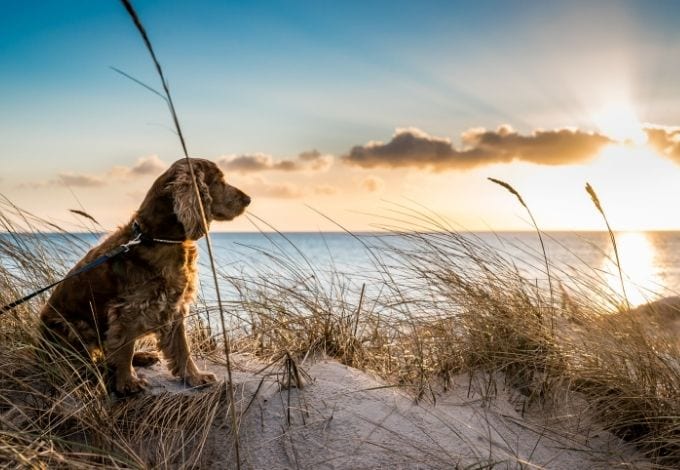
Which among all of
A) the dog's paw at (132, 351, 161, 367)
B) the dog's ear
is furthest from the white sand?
the dog's ear

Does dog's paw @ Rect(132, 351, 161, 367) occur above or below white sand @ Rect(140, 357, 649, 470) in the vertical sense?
below

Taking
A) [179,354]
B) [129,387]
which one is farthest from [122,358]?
[179,354]

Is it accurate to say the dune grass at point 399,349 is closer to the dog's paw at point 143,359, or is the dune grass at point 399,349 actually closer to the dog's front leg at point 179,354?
the dog's front leg at point 179,354

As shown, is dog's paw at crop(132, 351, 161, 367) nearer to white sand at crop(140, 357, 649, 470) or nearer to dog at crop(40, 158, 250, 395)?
dog at crop(40, 158, 250, 395)

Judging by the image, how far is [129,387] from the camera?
2.82m

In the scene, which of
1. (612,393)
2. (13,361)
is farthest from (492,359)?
(13,361)

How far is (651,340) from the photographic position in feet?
10.2

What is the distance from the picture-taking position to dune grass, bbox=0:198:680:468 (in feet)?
8.16

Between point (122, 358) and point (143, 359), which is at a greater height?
point (122, 358)

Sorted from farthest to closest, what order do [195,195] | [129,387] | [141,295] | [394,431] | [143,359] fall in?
[143,359]
[141,295]
[129,387]
[195,195]
[394,431]

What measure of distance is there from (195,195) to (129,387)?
111cm

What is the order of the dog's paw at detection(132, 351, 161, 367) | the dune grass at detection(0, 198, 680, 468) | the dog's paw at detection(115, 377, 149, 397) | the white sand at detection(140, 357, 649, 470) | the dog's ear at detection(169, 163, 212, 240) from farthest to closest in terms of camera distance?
the dog's paw at detection(132, 351, 161, 367) → the dog's ear at detection(169, 163, 212, 240) → the dog's paw at detection(115, 377, 149, 397) → the dune grass at detection(0, 198, 680, 468) → the white sand at detection(140, 357, 649, 470)

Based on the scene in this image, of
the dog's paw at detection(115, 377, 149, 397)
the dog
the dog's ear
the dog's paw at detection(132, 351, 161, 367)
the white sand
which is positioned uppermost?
the dog's ear

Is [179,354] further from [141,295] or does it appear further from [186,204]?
[186,204]
